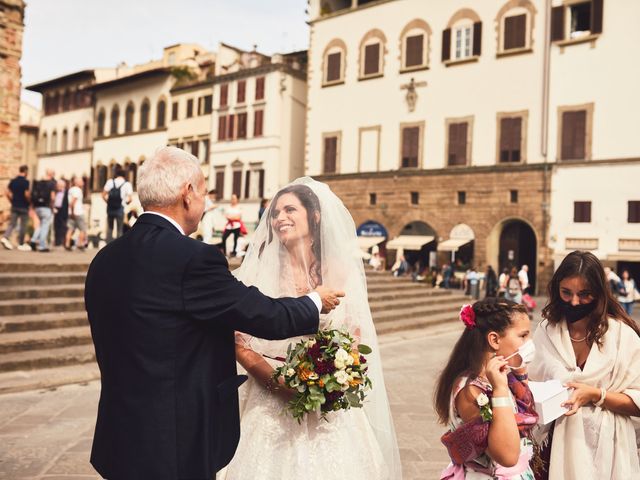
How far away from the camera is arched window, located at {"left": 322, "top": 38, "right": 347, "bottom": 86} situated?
105 ft

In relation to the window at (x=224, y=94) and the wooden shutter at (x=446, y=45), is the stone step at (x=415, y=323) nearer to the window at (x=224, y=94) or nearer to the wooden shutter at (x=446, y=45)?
the wooden shutter at (x=446, y=45)

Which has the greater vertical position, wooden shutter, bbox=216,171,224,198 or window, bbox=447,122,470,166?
window, bbox=447,122,470,166

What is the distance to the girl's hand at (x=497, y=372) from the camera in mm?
2475

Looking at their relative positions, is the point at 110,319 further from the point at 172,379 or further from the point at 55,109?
the point at 55,109

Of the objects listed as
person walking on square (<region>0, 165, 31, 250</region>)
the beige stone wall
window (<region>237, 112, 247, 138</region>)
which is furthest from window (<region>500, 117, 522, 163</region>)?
person walking on square (<region>0, 165, 31, 250</region>)

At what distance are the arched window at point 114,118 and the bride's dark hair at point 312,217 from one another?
42.8 m

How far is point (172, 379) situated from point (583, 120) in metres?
25.8

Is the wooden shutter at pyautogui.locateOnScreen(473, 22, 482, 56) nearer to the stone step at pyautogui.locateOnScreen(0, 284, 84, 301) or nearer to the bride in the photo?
the stone step at pyautogui.locateOnScreen(0, 284, 84, 301)

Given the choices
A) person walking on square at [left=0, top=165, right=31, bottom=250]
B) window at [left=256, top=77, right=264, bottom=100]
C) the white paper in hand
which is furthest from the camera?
window at [left=256, top=77, right=264, bottom=100]

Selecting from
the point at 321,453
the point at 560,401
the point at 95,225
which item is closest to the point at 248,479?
the point at 321,453

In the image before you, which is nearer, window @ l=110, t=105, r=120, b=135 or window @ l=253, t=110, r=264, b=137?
window @ l=253, t=110, r=264, b=137

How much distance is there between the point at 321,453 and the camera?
9.58 feet

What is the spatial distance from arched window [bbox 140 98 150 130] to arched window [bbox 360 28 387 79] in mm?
16760

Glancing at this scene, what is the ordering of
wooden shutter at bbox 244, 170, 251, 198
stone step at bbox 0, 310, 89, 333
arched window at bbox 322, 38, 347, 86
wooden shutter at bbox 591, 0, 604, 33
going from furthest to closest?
wooden shutter at bbox 244, 170, 251, 198 → arched window at bbox 322, 38, 347, 86 → wooden shutter at bbox 591, 0, 604, 33 → stone step at bbox 0, 310, 89, 333
